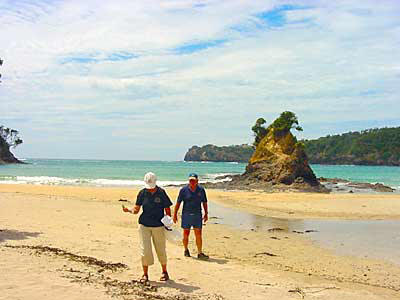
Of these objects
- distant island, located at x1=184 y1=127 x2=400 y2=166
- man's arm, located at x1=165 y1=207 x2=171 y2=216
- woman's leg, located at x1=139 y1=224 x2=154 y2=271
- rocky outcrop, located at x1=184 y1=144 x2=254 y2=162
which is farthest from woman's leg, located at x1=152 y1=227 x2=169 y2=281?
rocky outcrop, located at x1=184 y1=144 x2=254 y2=162

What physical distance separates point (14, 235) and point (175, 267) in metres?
4.32

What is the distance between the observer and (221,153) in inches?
6777

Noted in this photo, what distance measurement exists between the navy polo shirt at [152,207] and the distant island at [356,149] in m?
118

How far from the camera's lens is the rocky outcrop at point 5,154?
102725 millimetres

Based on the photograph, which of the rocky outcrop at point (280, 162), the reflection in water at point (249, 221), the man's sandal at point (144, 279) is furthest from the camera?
the rocky outcrop at point (280, 162)

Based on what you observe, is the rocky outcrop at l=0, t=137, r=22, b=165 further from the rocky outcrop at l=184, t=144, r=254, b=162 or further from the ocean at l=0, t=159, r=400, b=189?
the rocky outcrop at l=184, t=144, r=254, b=162

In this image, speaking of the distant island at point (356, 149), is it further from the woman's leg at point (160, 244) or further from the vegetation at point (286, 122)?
the woman's leg at point (160, 244)

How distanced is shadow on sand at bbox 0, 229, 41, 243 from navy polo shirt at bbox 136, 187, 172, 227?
4.07 meters

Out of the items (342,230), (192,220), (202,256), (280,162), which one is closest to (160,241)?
(202,256)

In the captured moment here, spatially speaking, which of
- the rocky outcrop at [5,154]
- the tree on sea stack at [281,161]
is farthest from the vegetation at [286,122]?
the rocky outcrop at [5,154]

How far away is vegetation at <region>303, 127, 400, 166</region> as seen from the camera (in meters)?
128

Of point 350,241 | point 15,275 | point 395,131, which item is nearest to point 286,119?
point 350,241

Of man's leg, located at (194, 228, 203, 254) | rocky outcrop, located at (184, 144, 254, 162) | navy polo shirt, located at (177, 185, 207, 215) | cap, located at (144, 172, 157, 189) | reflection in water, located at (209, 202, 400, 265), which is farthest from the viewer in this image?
rocky outcrop, located at (184, 144, 254, 162)

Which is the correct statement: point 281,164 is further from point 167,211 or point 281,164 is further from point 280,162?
point 167,211
